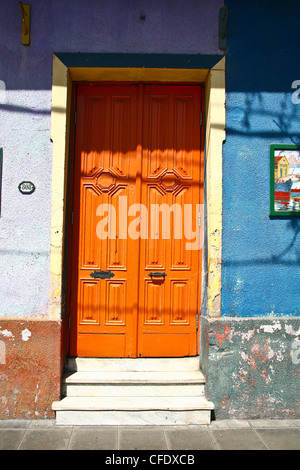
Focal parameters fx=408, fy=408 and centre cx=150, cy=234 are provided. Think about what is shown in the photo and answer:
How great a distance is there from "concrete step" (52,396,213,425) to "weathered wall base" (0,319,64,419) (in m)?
0.21

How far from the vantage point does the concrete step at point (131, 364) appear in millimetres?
4293

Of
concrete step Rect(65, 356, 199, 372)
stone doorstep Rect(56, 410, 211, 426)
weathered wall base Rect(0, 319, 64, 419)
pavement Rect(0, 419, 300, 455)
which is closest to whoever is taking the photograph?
pavement Rect(0, 419, 300, 455)

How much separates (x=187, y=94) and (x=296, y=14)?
1398 mm

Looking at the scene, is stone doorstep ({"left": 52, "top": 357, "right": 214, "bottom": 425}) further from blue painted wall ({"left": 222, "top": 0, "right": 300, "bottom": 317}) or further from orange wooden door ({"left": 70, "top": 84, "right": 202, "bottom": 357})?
blue painted wall ({"left": 222, "top": 0, "right": 300, "bottom": 317})

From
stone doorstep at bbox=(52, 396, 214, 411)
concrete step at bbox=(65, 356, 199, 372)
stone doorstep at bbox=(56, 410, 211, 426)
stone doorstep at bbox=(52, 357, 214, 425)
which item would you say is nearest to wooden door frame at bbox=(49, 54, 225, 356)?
concrete step at bbox=(65, 356, 199, 372)

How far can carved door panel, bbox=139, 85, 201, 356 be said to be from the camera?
175 inches

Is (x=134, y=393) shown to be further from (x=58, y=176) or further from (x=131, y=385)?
(x=58, y=176)

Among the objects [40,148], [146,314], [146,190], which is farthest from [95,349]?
[40,148]

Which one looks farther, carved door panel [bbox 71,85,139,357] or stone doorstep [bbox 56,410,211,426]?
carved door panel [bbox 71,85,139,357]

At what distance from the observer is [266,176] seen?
4.29m

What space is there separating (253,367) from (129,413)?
4.30ft

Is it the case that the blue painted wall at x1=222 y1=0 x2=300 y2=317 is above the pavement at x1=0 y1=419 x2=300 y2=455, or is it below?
above

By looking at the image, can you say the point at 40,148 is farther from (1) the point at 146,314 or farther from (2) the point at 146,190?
(1) the point at 146,314

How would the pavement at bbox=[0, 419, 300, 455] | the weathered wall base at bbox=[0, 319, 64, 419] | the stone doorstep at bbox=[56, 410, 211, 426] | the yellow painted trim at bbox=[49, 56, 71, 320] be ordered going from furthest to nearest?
1. the yellow painted trim at bbox=[49, 56, 71, 320]
2. the weathered wall base at bbox=[0, 319, 64, 419]
3. the stone doorstep at bbox=[56, 410, 211, 426]
4. the pavement at bbox=[0, 419, 300, 455]
